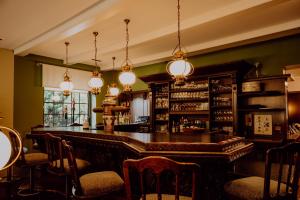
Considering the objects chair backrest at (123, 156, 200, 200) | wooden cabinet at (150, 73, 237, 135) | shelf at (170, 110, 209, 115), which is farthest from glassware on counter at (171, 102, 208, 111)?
chair backrest at (123, 156, 200, 200)

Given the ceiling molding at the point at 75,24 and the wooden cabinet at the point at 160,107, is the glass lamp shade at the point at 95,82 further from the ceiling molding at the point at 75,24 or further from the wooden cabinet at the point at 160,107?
the wooden cabinet at the point at 160,107

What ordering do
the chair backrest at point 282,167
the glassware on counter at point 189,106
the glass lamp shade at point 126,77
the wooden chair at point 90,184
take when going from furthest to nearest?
the glassware on counter at point 189,106 → the glass lamp shade at point 126,77 → the wooden chair at point 90,184 → the chair backrest at point 282,167

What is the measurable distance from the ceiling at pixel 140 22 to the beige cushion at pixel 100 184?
2.23m

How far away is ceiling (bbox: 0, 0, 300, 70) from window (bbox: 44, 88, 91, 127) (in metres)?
1.63

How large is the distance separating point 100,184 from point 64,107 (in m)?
5.51

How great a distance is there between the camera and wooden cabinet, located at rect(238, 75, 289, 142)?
480 cm

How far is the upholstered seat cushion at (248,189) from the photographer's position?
6.36 ft

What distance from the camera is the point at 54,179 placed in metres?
4.30

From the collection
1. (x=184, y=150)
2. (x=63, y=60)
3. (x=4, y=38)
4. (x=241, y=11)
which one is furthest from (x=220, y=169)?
(x=63, y=60)

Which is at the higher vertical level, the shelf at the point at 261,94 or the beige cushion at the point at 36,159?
the shelf at the point at 261,94

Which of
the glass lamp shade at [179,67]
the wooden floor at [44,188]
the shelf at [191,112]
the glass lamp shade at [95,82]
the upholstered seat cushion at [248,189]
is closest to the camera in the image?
the upholstered seat cushion at [248,189]

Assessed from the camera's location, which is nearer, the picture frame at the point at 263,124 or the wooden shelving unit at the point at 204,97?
the picture frame at the point at 263,124

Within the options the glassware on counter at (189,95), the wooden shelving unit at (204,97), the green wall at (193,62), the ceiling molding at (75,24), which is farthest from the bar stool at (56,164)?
the green wall at (193,62)

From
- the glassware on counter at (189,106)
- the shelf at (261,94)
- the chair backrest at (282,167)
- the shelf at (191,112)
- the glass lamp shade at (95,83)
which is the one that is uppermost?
the glass lamp shade at (95,83)
